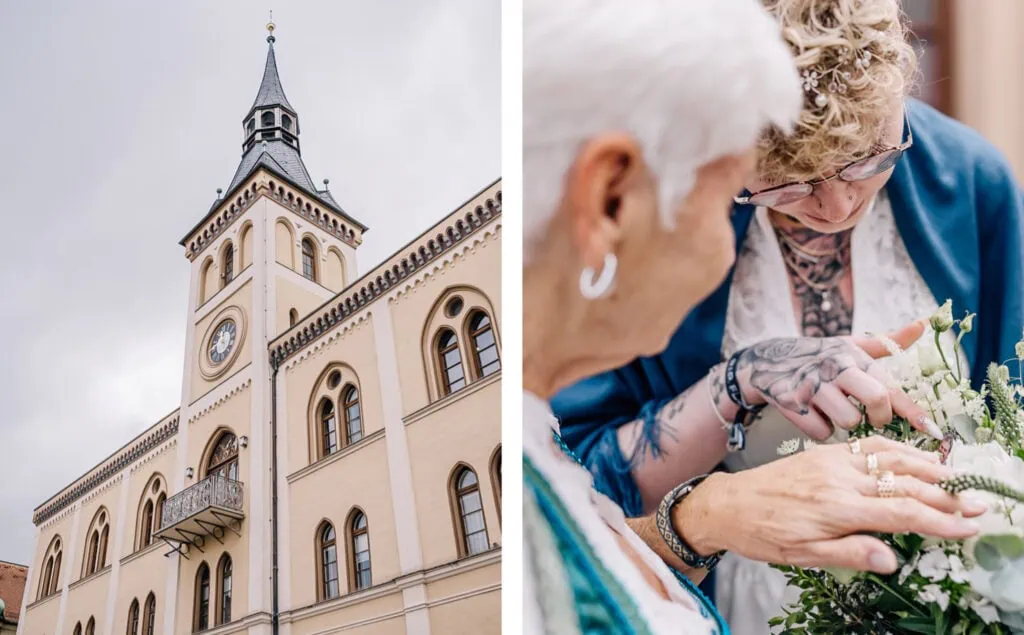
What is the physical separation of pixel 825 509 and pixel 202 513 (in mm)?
7903

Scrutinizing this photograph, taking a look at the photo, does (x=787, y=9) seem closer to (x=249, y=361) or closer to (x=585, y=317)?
(x=585, y=317)

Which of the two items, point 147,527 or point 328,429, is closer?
point 328,429

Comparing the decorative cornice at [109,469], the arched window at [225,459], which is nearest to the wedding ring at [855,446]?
the arched window at [225,459]

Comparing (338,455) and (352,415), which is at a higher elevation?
(352,415)

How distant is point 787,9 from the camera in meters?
2.84

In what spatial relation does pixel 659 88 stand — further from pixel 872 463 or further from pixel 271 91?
pixel 271 91

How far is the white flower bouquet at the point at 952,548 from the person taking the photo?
237cm

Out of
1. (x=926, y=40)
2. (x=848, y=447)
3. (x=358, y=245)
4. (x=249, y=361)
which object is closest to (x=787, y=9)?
(x=926, y=40)

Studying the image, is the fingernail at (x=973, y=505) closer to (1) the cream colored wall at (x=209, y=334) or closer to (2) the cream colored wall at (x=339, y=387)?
(2) the cream colored wall at (x=339, y=387)

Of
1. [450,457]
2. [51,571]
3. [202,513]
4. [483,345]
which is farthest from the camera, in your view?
[51,571]

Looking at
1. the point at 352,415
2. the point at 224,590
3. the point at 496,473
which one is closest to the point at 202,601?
the point at 224,590

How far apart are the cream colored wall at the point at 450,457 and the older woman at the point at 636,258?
398cm

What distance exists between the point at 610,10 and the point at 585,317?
40.4 inches

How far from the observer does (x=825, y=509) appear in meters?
2.55
